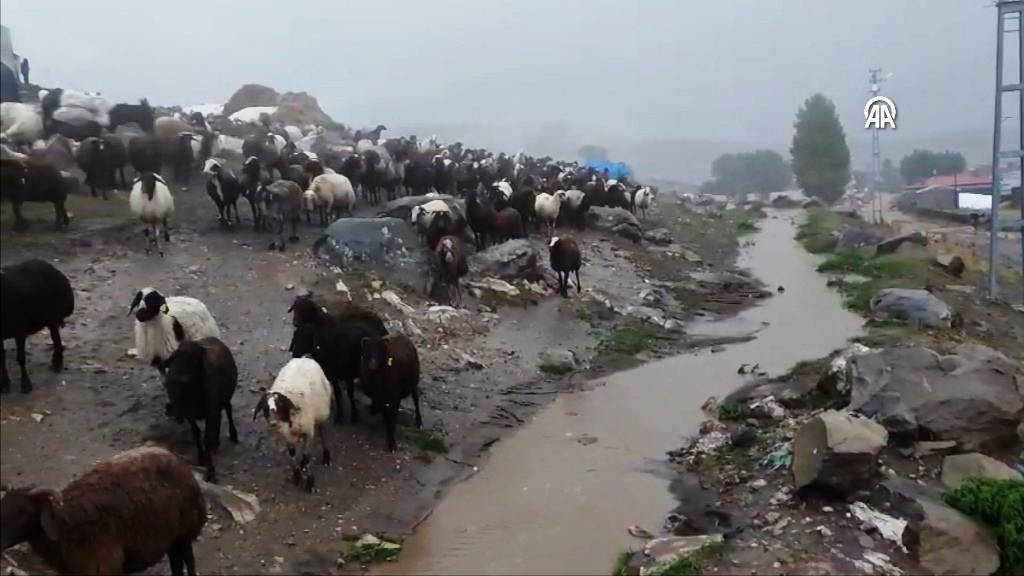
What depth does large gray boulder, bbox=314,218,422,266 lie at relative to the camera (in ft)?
56.4

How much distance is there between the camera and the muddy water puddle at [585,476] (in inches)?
337

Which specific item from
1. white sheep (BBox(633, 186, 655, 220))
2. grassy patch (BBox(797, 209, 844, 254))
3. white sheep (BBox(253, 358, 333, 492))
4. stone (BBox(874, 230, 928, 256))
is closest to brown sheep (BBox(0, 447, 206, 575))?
white sheep (BBox(253, 358, 333, 492))

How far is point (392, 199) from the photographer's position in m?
Result: 24.7

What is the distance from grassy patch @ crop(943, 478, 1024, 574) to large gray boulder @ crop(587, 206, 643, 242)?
66.0 ft

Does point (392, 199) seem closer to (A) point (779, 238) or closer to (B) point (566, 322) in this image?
(B) point (566, 322)

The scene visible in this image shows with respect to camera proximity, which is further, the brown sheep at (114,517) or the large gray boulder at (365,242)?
the large gray boulder at (365,242)

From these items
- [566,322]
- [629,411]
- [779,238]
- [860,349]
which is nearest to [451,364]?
[629,411]

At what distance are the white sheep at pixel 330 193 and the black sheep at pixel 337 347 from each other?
911cm

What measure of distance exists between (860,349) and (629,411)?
4042mm

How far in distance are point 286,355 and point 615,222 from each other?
18.4 m

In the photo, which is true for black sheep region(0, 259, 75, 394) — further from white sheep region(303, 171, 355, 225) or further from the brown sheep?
white sheep region(303, 171, 355, 225)

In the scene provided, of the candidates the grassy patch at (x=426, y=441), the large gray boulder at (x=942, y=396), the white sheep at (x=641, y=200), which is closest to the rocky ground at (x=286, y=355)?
the grassy patch at (x=426, y=441)

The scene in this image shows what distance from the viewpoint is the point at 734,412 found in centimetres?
1238

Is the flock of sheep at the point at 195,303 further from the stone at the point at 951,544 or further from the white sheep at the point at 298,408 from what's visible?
the stone at the point at 951,544
